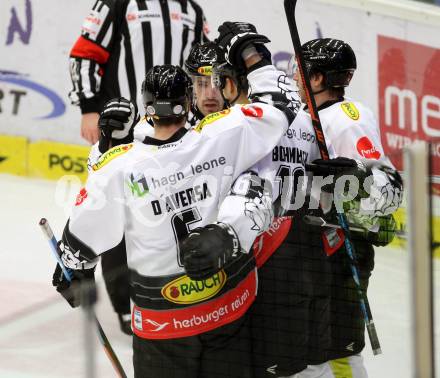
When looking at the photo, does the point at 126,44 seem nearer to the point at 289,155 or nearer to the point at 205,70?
the point at 205,70

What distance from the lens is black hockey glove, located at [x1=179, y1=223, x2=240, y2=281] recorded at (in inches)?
107

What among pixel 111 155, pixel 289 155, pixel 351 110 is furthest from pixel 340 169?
pixel 111 155

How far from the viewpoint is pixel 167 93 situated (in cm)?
303

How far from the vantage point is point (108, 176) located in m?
2.90

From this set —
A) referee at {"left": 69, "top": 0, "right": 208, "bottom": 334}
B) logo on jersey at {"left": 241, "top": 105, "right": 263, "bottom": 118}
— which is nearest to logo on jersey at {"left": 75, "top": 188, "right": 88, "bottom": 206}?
logo on jersey at {"left": 241, "top": 105, "right": 263, "bottom": 118}

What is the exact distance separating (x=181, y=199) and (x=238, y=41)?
527mm

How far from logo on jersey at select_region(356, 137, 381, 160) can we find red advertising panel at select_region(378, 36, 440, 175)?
9.12 feet

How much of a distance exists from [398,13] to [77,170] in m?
2.09

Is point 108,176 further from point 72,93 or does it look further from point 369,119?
point 72,93

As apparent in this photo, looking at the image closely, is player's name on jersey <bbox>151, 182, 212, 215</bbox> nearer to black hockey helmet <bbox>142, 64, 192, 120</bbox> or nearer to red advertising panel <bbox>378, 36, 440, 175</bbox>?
black hockey helmet <bbox>142, 64, 192, 120</bbox>

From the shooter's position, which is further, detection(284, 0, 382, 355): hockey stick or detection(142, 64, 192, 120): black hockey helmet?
detection(284, 0, 382, 355): hockey stick

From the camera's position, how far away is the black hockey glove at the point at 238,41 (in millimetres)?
3129

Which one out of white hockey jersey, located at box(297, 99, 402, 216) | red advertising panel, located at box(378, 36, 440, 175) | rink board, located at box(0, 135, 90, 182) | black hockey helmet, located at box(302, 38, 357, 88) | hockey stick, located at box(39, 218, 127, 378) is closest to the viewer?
hockey stick, located at box(39, 218, 127, 378)

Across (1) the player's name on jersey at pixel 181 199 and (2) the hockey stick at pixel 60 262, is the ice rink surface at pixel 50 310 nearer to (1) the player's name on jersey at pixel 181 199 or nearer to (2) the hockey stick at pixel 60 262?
(2) the hockey stick at pixel 60 262
